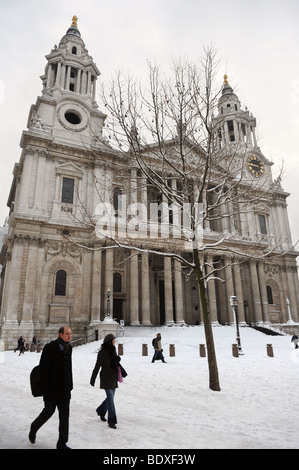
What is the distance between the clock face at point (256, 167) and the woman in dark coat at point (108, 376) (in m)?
40.3

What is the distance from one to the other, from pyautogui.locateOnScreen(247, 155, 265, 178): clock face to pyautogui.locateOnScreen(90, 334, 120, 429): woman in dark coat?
40273 mm

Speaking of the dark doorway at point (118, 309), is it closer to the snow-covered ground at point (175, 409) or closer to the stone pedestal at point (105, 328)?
the stone pedestal at point (105, 328)

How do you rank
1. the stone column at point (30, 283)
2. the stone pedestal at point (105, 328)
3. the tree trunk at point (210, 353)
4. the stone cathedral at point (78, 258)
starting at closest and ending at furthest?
the tree trunk at point (210, 353), the stone pedestal at point (105, 328), the stone column at point (30, 283), the stone cathedral at point (78, 258)

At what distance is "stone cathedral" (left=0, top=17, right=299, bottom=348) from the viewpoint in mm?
27578

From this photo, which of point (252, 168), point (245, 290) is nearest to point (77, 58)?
point (252, 168)

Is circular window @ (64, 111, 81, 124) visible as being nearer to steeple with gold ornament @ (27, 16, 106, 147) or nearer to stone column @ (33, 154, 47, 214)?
steeple with gold ornament @ (27, 16, 106, 147)

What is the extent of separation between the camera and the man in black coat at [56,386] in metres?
4.90

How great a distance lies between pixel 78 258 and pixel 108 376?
2448 cm

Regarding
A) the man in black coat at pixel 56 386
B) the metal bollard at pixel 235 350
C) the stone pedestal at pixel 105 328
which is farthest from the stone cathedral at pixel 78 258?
the man in black coat at pixel 56 386

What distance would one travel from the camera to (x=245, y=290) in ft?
123

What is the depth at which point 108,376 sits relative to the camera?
6.38 m

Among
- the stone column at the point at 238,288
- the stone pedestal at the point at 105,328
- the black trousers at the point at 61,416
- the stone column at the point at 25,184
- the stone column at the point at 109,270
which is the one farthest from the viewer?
the stone column at the point at 238,288
